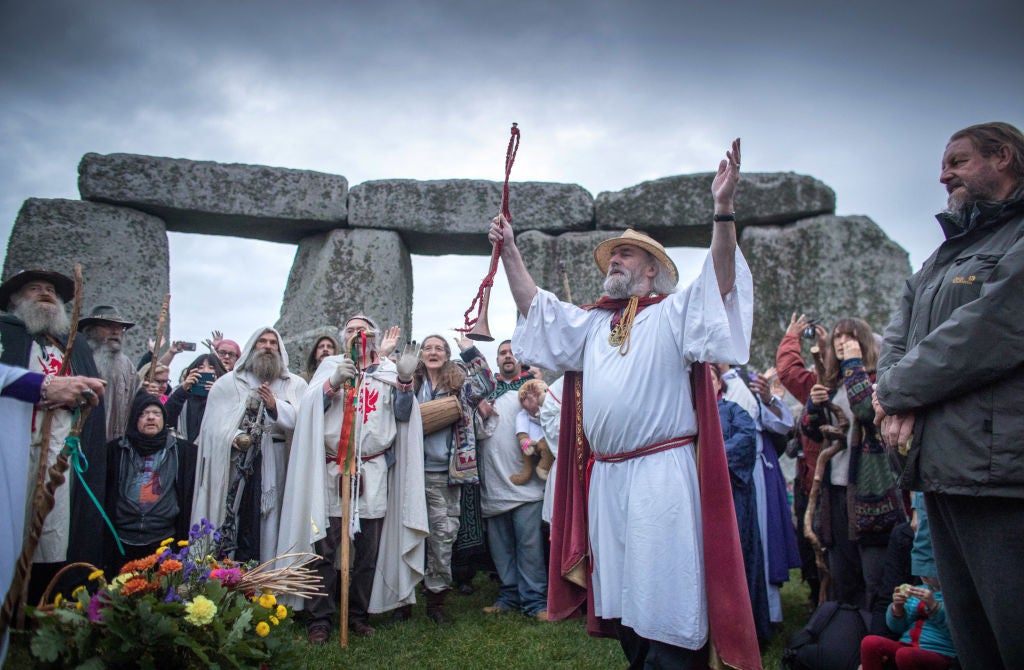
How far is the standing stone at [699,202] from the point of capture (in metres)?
8.51

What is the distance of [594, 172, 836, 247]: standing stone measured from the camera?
27.9ft

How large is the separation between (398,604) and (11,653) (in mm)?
2188

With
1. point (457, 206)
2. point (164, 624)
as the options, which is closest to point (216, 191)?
point (457, 206)

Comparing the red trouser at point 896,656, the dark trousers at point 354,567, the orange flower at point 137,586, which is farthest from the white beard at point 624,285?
the dark trousers at point 354,567

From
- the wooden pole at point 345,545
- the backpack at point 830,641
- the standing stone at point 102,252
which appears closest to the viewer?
the backpack at point 830,641

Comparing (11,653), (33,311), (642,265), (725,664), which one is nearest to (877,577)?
(725,664)

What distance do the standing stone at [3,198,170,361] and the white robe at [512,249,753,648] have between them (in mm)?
6305

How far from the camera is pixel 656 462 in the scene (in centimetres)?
296

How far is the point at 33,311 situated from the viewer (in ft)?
14.8

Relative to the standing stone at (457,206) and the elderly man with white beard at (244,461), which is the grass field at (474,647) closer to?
the elderly man with white beard at (244,461)

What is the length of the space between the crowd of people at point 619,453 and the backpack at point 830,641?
0.66ft

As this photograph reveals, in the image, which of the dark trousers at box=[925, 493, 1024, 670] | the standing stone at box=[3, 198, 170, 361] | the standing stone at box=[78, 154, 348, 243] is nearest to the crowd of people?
the dark trousers at box=[925, 493, 1024, 670]

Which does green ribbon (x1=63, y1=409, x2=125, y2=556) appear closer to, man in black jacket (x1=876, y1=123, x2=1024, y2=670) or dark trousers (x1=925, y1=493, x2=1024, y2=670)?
man in black jacket (x1=876, y1=123, x2=1024, y2=670)

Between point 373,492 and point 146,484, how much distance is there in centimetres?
152
